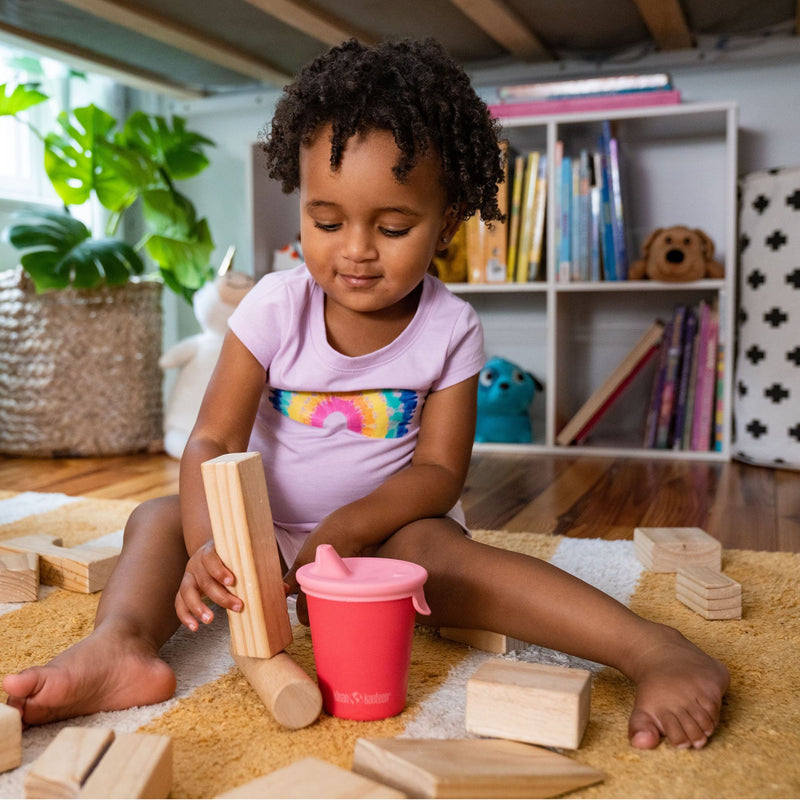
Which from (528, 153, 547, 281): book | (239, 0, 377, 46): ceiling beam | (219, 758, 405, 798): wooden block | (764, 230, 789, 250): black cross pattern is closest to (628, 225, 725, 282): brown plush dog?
(764, 230, 789, 250): black cross pattern

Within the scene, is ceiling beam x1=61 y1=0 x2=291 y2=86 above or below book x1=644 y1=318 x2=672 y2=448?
above

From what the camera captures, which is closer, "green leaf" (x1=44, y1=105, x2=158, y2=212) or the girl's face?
the girl's face

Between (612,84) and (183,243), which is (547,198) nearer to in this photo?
(612,84)

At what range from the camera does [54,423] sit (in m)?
2.08

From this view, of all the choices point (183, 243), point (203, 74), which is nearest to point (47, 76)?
point (203, 74)

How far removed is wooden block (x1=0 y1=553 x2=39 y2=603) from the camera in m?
0.97

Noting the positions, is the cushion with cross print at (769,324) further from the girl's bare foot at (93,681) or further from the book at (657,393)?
the girl's bare foot at (93,681)

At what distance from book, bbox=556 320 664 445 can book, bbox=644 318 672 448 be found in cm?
2

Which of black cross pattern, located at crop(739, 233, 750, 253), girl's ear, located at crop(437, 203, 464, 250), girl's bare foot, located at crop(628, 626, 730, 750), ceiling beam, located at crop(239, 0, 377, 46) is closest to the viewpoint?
girl's bare foot, located at crop(628, 626, 730, 750)

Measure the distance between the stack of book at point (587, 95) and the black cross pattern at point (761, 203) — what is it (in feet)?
0.98

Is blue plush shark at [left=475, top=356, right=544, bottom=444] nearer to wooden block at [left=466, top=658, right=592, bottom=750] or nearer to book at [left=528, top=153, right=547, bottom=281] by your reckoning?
book at [left=528, top=153, right=547, bottom=281]

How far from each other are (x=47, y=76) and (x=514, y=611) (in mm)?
2143

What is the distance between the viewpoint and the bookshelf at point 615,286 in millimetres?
2090

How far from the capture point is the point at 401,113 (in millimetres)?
855
